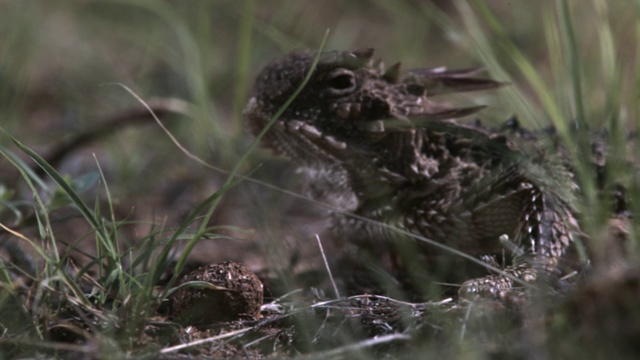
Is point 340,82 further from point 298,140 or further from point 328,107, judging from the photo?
point 298,140

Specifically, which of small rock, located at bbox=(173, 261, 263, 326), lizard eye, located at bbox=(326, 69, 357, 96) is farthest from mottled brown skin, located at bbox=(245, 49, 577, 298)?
small rock, located at bbox=(173, 261, 263, 326)

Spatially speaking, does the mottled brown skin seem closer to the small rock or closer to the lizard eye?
the lizard eye

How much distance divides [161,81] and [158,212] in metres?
2.34

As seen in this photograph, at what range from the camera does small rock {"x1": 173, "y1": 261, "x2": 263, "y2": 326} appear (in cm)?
262

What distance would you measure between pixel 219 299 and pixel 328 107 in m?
1.20

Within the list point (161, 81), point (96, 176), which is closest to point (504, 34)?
point (96, 176)

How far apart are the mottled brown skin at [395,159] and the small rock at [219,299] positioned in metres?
0.85

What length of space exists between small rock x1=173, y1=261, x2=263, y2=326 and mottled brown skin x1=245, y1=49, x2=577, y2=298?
2.80 ft

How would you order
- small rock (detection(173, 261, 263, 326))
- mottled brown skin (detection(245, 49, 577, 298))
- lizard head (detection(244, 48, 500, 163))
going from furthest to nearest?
1. lizard head (detection(244, 48, 500, 163))
2. mottled brown skin (detection(245, 49, 577, 298))
3. small rock (detection(173, 261, 263, 326))

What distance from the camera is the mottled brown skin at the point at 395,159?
11.0 ft

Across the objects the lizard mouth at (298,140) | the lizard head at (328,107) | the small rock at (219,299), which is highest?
the lizard head at (328,107)

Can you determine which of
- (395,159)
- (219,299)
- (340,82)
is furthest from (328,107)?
(219,299)

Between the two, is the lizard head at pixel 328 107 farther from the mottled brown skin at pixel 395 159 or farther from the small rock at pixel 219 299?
the small rock at pixel 219 299

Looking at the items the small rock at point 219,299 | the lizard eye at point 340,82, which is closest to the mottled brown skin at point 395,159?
the lizard eye at point 340,82
